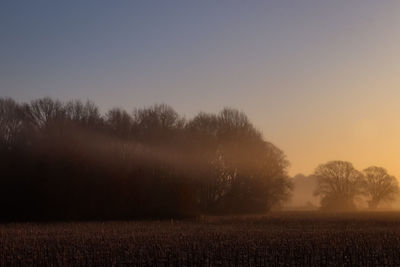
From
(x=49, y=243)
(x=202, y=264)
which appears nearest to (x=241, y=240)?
(x=202, y=264)

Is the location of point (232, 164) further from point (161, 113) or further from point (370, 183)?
point (370, 183)

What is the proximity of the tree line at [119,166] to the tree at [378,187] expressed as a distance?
42016 millimetres

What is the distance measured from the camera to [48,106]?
62.7 metres

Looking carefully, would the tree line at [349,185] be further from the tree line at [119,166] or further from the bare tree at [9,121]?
the bare tree at [9,121]

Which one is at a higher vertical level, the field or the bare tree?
the bare tree

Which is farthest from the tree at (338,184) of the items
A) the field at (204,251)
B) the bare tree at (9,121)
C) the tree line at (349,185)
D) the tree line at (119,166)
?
the field at (204,251)

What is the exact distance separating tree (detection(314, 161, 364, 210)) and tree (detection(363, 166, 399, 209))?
9.04 feet

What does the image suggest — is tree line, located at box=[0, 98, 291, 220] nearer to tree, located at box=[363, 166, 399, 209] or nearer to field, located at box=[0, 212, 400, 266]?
field, located at box=[0, 212, 400, 266]

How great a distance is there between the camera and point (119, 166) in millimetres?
58125

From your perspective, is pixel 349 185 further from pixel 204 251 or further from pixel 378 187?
pixel 204 251

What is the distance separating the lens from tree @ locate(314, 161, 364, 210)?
9619 cm

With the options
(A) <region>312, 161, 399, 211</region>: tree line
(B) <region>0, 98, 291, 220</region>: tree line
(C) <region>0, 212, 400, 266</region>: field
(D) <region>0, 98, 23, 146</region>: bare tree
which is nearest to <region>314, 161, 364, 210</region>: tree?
(A) <region>312, 161, 399, 211</region>: tree line

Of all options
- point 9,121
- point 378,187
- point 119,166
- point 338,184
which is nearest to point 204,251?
point 119,166

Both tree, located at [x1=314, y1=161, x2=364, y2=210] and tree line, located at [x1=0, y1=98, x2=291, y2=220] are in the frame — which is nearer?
tree line, located at [x1=0, y1=98, x2=291, y2=220]
